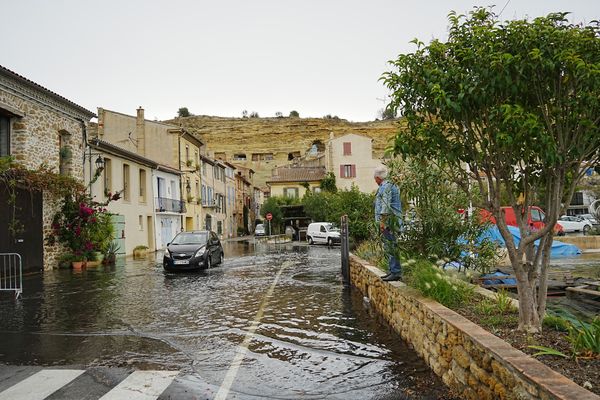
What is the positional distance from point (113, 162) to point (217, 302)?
1752cm

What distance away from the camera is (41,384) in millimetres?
4805

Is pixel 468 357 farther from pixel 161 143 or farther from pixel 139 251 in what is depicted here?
pixel 161 143

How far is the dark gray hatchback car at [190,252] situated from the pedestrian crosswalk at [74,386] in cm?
Answer: 1126

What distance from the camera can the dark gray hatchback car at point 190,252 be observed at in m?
16.5

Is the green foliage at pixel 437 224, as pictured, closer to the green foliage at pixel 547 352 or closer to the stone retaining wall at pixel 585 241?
the green foliage at pixel 547 352

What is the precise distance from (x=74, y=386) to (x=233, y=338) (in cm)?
238

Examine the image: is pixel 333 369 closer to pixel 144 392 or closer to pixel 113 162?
pixel 144 392

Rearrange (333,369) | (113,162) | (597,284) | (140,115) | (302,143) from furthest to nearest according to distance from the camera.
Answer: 1. (302,143)
2. (140,115)
3. (113,162)
4. (597,284)
5. (333,369)

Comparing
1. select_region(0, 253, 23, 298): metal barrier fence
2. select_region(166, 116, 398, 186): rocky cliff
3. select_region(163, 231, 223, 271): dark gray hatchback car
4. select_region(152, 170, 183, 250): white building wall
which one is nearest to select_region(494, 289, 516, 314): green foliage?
select_region(0, 253, 23, 298): metal barrier fence

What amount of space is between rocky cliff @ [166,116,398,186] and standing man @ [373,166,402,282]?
87079 mm

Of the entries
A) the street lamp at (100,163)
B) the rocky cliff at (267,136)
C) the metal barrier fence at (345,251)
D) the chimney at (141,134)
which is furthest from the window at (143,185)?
the rocky cliff at (267,136)

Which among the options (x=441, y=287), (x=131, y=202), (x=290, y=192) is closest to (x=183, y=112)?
(x=290, y=192)

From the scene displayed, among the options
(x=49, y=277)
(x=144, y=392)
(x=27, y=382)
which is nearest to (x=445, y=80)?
(x=144, y=392)

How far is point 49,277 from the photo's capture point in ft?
53.6
